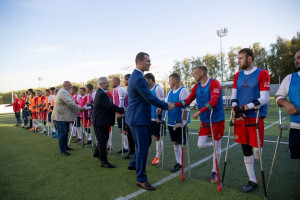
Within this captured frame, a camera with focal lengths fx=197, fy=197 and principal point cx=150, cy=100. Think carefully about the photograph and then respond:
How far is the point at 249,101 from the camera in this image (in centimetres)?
359

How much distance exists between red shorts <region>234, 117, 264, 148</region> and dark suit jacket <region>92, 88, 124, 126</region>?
10.0 feet

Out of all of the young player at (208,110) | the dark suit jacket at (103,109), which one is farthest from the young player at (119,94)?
the young player at (208,110)

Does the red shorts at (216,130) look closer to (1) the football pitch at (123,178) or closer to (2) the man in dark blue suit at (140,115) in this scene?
(2) the man in dark blue suit at (140,115)

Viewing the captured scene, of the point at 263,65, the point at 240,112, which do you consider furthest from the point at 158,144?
the point at 263,65

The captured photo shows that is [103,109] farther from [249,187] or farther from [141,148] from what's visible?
[249,187]

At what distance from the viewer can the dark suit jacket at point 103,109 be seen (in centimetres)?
536

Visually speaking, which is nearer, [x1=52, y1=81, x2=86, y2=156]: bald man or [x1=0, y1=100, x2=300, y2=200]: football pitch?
[x1=0, y1=100, x2=300, y2=200]: football pitch

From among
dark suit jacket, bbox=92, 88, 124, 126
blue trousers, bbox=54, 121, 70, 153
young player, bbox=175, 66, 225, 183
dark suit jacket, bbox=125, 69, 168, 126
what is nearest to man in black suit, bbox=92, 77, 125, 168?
dark suit jacket, bbox=92, 88, 124, 126

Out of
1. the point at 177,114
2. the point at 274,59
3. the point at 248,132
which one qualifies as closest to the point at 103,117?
the point at 177,114

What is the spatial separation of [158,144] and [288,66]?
5531 centimetres

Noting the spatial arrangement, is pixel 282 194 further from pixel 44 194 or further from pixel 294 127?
pixel 44 194

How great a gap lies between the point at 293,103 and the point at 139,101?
2.61 metres

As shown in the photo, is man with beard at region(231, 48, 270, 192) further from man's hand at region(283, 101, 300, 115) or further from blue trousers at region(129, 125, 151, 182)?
blue trousers at region(129, 125, 151, 182)

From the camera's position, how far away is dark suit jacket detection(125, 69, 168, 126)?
3.87 meters
